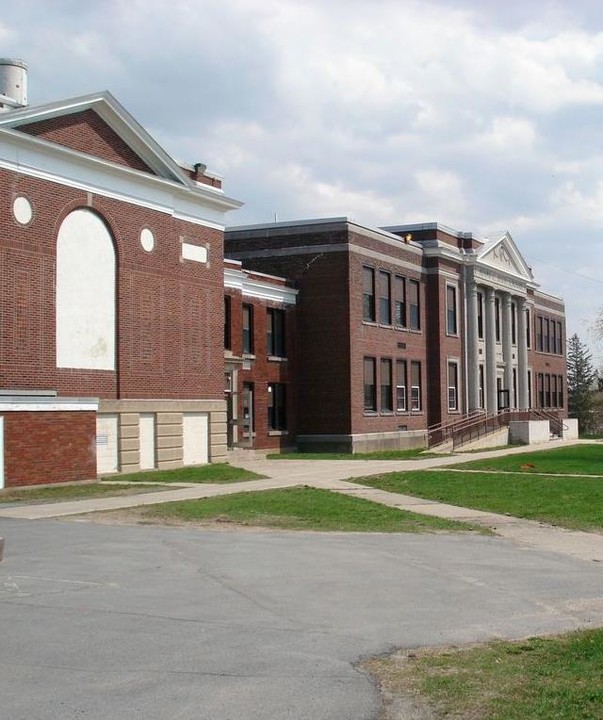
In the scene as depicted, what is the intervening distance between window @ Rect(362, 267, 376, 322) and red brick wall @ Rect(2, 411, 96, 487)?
2080 cm

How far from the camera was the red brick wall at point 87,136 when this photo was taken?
1109 inches

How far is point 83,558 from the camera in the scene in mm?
13531

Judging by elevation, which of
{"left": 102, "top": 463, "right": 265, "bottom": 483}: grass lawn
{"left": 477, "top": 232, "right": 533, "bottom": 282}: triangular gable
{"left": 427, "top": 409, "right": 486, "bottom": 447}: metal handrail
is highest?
{"left": 477, "top": 232, "right": 533, "bottom": 282}: triangular gable

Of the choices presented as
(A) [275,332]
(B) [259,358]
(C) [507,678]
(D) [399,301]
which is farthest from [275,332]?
(C) [507,678]

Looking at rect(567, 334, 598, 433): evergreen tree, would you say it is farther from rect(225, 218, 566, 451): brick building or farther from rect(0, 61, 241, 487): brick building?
rect(0, 61, 241, 487): brick building

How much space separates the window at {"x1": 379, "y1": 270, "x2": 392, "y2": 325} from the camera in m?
47.5

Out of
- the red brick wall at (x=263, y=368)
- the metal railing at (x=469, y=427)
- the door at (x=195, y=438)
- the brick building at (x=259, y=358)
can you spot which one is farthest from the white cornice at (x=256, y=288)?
the metal railing at (x=469, y=427)

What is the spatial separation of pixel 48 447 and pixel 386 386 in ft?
79.6

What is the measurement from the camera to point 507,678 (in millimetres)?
7316

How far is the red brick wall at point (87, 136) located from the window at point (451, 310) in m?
25.0

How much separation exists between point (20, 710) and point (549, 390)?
2694 inches

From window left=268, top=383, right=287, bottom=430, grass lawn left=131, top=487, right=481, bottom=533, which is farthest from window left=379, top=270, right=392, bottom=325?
grass lawn left=131, top=487, right=481, bottom=533

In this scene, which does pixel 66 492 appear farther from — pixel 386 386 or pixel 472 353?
pixel 472 353

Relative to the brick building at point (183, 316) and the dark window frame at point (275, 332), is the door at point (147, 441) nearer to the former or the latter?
the brick building at point (183, 316)
